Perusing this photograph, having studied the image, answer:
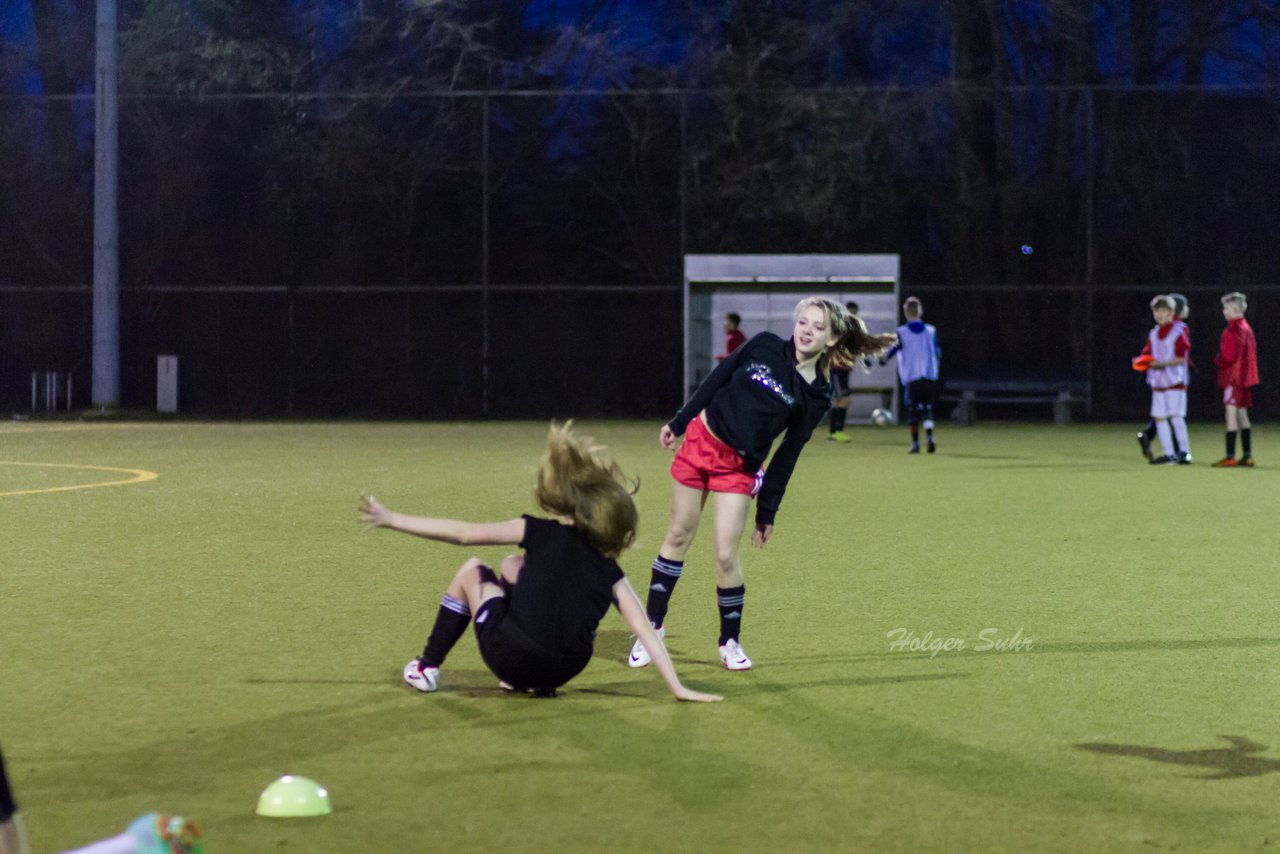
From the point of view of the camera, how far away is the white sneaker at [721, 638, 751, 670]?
7507mm

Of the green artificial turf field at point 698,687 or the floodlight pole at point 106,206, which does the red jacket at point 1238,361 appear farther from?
the floodlight pole at point 106,206

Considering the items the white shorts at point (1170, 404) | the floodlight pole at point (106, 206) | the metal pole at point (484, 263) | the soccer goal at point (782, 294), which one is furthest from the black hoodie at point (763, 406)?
the floodlight pole at point (106, 206)

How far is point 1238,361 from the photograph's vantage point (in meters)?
20.0

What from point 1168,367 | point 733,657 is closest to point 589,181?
point 1168,367

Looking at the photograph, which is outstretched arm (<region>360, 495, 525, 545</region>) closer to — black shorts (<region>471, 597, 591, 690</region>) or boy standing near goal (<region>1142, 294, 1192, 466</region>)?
black shorts (<region>471, 597, 591, 690</region>)

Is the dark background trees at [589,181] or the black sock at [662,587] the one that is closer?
the black sock at [662,587]

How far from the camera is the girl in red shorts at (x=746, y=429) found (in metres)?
7.61

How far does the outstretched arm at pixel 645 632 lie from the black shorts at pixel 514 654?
24 cm

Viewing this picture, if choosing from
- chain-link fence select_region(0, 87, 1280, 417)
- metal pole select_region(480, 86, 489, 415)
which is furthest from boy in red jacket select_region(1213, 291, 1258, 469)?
metal pole select_region(480, 86, 489, 415)

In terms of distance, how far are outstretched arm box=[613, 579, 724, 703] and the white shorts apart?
14584 mm

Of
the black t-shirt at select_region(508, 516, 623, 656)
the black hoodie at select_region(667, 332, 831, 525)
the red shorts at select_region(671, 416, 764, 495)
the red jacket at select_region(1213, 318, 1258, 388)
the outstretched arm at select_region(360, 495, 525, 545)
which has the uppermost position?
the red jacket at select_region(1213, 318, 1258, 388)

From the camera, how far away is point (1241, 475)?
1895 centimetres

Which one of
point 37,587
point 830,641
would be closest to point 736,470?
point 830,641

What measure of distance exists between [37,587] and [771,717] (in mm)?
5203
